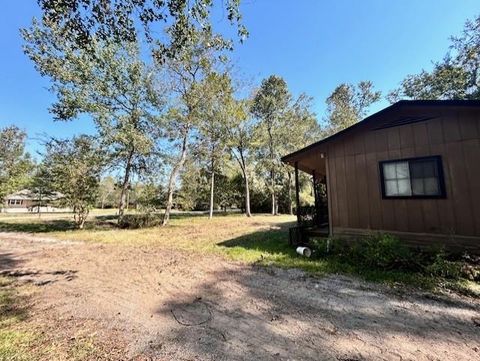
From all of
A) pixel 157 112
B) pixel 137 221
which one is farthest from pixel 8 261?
pixel 157 112

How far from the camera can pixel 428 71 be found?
19.7 metres

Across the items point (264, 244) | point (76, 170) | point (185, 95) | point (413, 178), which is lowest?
point (264, 244)

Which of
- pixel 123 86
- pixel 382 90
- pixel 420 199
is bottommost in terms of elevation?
pixel 420 199

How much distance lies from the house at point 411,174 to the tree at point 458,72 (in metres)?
16.7

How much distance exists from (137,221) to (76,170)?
4.55 m

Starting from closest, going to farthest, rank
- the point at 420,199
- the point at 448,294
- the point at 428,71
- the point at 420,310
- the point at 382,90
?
the point at 420,310, the point at 448,294, the point at 420,199, the point at 428,71, the point at 382,90

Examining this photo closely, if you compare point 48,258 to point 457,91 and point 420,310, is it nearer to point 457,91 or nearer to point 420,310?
point 420,310

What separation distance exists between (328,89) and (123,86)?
22.3 m

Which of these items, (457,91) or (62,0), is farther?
(457,91)

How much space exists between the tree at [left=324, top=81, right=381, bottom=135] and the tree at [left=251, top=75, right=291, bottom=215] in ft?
21.0

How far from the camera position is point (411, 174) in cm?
620

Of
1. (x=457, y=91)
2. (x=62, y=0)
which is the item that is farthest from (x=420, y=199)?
(x=457, y=91)

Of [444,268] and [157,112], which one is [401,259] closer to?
[444,268]

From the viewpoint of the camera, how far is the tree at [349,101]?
91.6ft
